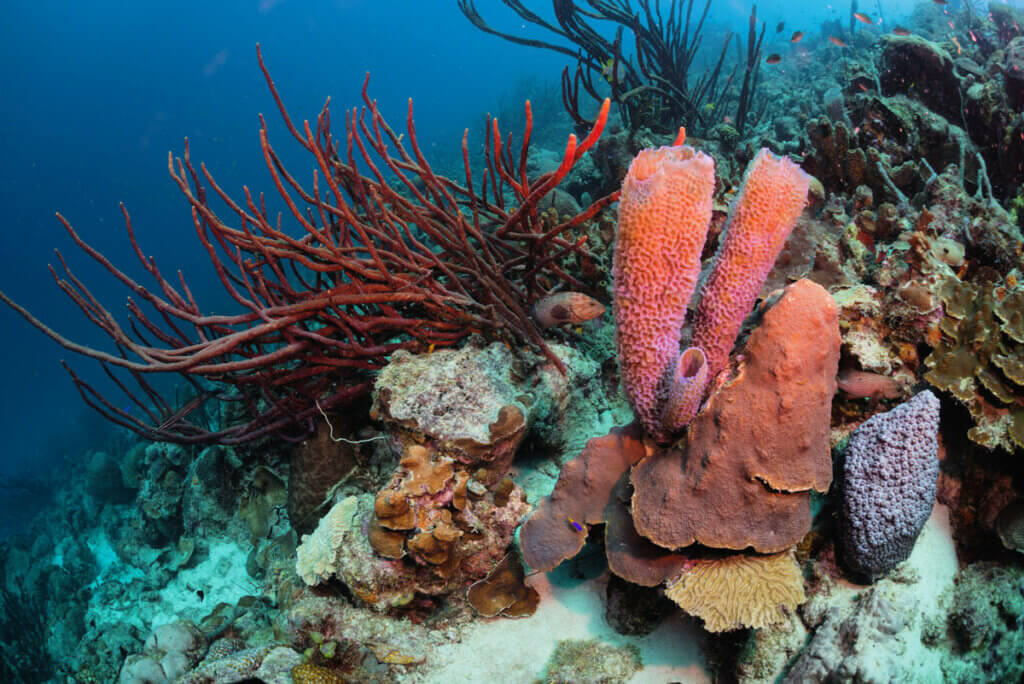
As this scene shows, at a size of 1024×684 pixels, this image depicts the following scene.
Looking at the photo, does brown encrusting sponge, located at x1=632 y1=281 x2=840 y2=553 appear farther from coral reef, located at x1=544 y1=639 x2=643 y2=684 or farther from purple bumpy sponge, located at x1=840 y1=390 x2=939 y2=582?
coral reef, located at x1=544 y1=639 x2=643 y2=684

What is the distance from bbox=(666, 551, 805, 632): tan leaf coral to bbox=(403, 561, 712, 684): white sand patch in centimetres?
52

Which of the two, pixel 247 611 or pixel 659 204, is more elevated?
pixel 659 204

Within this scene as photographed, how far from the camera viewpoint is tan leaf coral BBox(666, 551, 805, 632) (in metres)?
1.44

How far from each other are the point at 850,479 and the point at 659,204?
1.10m

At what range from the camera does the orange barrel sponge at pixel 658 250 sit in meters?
1.32

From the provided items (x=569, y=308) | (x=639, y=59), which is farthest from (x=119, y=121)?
(x=569, y=308)

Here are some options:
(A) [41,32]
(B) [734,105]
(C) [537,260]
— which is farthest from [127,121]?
(C) [537,260]

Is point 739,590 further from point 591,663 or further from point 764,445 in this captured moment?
point 591,663

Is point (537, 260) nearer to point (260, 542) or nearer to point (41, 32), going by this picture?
point (260, 542)

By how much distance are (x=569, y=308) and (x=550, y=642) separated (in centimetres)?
163

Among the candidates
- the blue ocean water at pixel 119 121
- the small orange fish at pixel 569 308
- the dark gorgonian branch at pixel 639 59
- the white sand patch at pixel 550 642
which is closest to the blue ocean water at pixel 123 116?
the blue ocean water at pixel 119 121

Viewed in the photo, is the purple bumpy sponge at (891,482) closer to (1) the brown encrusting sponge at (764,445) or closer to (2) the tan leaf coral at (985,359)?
(1) the brown encrusting sponge at (764,445)

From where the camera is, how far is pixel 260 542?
12.0 ft

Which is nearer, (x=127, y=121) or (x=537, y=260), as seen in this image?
(x=537, y=260)
